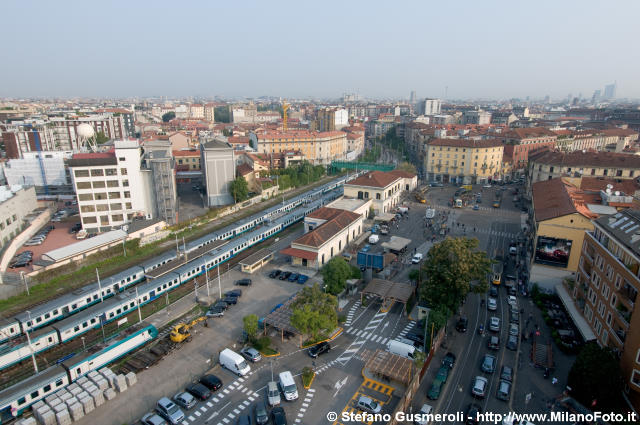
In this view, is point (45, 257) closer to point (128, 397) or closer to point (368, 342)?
point (128, 397)

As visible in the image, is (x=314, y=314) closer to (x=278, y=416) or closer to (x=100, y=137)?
(x=278, y=416)

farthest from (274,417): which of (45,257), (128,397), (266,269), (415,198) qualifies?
(415,198)

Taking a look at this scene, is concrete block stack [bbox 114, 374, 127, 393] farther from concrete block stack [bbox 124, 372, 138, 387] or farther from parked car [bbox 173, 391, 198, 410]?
parked car [bbox 173, 391, 198, 410]

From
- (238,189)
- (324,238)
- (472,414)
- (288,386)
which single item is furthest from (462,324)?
(238,189)

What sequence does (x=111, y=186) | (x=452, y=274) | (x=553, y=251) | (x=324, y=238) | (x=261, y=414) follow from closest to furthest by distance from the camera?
(x=261, y=414), (x=452, y=274), (x=553, y=251), (x=324, y=238), (x=111, y=186)

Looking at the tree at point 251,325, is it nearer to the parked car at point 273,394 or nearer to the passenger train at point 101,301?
the parked car at point 273,394
